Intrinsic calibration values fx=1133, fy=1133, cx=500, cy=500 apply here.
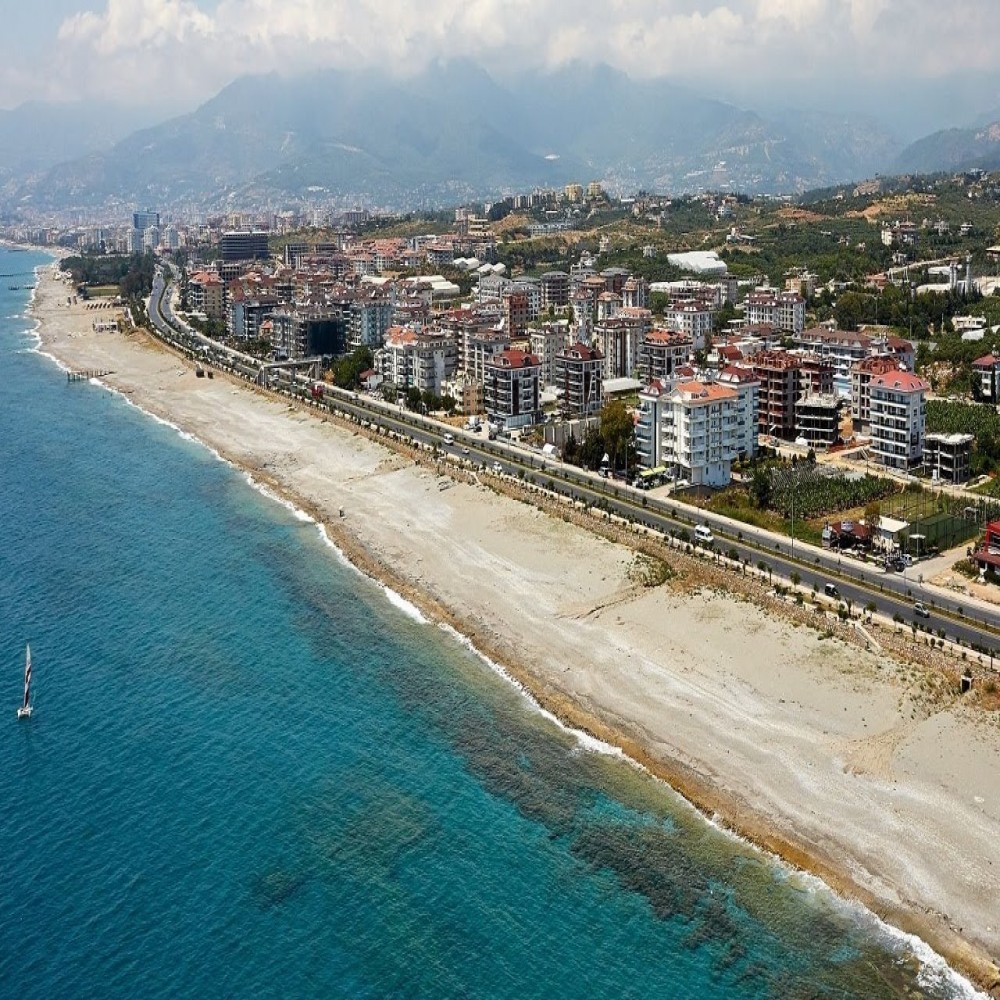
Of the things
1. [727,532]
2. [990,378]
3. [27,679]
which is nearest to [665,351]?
[990,378]

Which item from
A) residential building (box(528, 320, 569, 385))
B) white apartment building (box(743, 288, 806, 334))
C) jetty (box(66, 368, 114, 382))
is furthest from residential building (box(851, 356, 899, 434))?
jetty (box(66, 368, 114, 382))

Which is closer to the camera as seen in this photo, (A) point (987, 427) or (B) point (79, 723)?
(B) point (79, 723)

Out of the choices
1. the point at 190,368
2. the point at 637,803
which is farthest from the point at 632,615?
the point at 190,368

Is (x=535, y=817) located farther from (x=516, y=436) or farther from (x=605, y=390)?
(x=605, y=390)

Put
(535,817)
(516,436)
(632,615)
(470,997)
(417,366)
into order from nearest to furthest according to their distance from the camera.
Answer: (470,997) → (535,817) → (632,615) → (516,436) → (417,366)

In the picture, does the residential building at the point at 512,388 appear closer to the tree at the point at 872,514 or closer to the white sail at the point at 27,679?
the tree at the point at 872,514

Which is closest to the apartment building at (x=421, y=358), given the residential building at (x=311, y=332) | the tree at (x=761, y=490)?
the residential building at (x=311, y=332)

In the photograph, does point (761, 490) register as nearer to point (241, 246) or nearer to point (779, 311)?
point (779, 311)
